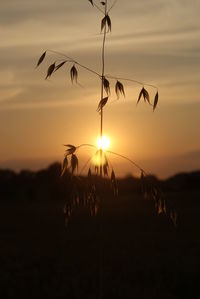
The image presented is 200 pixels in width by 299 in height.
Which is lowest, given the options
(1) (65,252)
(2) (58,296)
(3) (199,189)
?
(2) (58,296)

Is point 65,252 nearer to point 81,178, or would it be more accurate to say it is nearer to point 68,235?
point 68,235

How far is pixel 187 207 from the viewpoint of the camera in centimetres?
2633

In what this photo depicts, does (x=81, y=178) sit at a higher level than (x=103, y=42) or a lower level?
lower

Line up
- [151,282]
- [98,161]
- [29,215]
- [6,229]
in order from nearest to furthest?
[98,161] → [151,282] → [6,229] → [29,215]

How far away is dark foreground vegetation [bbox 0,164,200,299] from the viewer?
11.5 metres

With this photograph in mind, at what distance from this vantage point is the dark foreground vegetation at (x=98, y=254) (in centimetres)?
1145

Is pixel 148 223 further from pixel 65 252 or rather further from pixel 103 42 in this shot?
pixel 103 42

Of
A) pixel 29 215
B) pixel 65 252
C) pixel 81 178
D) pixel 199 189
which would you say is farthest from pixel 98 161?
pixel 199 189

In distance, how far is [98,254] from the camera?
7.59m

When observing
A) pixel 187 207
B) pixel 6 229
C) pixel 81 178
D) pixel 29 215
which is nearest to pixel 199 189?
pixel 187 207

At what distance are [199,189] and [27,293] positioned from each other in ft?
73.8

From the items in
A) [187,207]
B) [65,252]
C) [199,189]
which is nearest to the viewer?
[65,252]

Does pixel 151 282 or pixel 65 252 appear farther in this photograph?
pixel 65 252

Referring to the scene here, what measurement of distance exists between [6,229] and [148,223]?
4380mm
